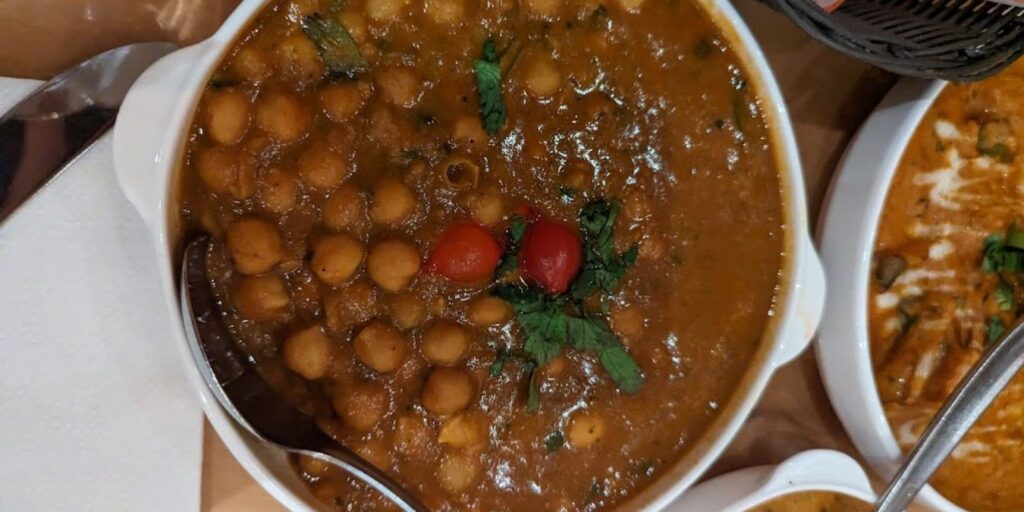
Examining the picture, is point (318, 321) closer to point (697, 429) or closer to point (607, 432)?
point (607, 432)

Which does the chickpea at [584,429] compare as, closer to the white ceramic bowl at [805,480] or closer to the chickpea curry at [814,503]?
the white ceramic bowl at [805,480]

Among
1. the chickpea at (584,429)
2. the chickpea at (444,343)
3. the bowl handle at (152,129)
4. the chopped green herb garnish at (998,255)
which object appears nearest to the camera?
the bowl handle at (152,129)

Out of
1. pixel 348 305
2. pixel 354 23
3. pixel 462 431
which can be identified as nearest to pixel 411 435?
pixel 462 431

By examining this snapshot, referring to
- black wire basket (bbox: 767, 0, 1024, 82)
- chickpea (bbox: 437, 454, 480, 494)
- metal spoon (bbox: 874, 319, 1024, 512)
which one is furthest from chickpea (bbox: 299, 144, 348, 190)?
metal spoon (bbox: 874, 319, 1024, 512)

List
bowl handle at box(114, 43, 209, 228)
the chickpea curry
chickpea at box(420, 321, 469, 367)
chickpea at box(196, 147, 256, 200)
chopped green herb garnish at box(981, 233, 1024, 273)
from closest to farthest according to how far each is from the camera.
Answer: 1. bowl handle at box(114, 43, 209, 228)
2. chickpea at box(196, 147, 256, 200)
3. chickpea at box(420, 321, 469, 367)
4. chopped green herb garnish at box(981, 233, 1024, 273)
5. the chickpea curry

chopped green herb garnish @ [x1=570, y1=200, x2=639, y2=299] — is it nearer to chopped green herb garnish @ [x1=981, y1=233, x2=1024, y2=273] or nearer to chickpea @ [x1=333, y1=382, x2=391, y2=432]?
chickpea @ [x1=333, y1=382, x2=391, y2=432]

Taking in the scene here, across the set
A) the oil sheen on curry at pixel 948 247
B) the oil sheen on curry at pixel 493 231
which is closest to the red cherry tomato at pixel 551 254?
the oil sheen on curry at pixel 493 231
